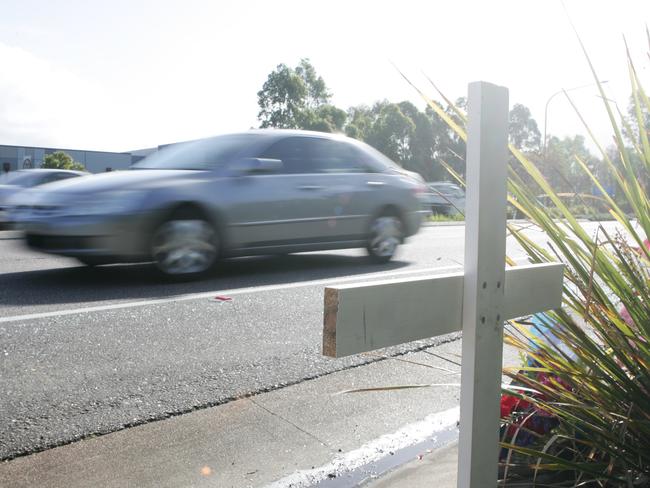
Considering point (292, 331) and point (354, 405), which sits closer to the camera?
point (354, 405)

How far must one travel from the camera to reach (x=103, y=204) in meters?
5.69

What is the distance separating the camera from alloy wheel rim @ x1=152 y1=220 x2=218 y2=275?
6.02m

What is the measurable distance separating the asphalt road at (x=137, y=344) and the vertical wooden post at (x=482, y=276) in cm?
187

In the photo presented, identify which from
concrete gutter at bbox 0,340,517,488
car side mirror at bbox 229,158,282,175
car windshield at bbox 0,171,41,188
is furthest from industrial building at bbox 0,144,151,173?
concrete gutter at bbox 0,340,517,488

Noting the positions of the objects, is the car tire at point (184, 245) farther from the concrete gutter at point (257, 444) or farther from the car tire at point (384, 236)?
the concrete gutter at point (257, 444)

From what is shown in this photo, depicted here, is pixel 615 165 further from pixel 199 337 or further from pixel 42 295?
pixel 42 295

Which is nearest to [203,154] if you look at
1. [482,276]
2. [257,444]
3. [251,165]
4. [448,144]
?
[251,165]

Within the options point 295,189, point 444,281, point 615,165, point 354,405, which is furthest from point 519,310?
point 295,189

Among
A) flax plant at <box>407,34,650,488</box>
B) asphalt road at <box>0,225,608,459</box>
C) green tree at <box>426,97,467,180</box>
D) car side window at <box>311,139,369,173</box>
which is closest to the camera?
flax plant at <box>407,34,650,488</box>

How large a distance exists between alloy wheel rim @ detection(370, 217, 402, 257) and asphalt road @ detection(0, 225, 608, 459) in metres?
0.88

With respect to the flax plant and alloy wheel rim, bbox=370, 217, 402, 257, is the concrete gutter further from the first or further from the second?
alloy wheel rim, bbox=370, 217, 402, 257

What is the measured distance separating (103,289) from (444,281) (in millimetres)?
5059

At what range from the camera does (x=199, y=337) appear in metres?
4.16

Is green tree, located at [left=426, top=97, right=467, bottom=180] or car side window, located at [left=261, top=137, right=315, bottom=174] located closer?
green tree, located at [left=426, top=97, right=467, bottom=180]
